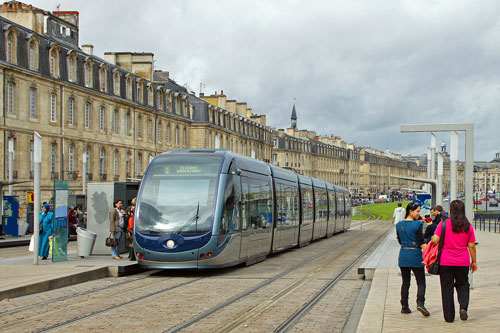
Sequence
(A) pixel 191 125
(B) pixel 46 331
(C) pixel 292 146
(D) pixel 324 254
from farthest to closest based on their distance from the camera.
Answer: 1. (C) pixel 292 146
2. (A) pixel 191 125
3. (D) pixel 324 254
4. (B) pixel 46 331

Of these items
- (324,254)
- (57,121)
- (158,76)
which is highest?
(158,76)

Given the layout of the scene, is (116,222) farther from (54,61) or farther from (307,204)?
(54,61)

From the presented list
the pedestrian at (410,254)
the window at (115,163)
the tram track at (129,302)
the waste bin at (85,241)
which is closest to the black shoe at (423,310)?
the pedestrian at (410,254)

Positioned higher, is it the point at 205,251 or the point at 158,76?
the point at 158,76

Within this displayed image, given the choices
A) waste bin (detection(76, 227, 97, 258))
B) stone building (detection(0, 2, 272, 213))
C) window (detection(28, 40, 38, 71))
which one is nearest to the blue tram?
waste bin (detection(76, 227, 97, 258))

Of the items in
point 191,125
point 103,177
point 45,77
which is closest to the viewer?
point 45,77

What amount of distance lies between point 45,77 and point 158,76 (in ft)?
89.8

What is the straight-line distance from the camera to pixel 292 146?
123750mm

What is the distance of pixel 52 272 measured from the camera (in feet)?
49.4

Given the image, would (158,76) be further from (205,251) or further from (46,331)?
(46,331)

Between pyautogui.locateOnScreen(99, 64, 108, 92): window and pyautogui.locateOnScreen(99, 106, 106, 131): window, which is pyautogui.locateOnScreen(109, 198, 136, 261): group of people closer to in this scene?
pyautogui.locateOnScreen(99, 106, 106, 131): window

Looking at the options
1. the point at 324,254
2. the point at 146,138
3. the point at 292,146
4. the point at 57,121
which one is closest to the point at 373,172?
the point at 292,146

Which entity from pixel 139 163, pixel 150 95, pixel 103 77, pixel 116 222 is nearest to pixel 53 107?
pixel 103 77

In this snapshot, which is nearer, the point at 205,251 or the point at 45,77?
the point at 205,251
